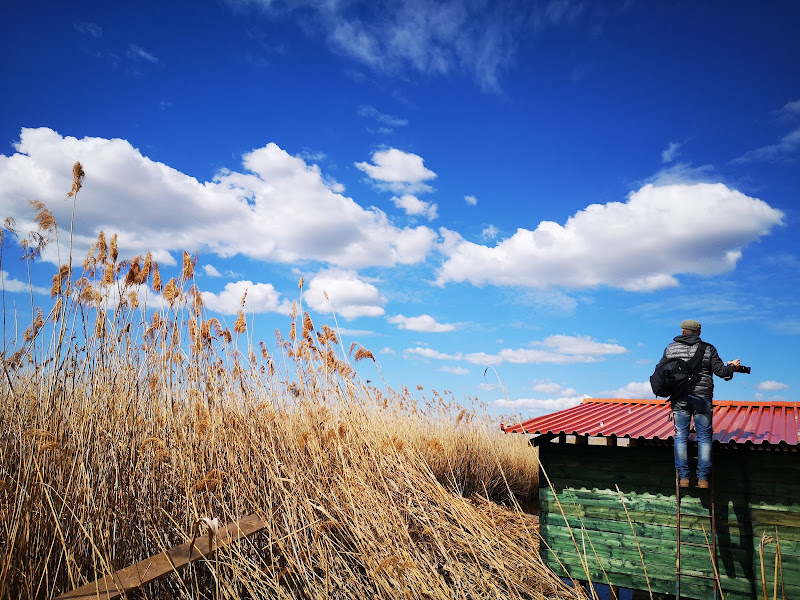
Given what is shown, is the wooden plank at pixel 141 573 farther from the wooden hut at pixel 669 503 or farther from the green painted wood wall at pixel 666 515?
the wooden hut at pixel 669 503

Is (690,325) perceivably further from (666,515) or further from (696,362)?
(666,515)

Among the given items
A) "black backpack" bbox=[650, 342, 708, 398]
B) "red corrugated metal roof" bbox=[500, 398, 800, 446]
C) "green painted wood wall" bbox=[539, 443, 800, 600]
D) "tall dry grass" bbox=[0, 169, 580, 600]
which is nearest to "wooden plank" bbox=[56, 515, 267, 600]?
"tall dry grass" bbox=[0, 169, 580, 600]

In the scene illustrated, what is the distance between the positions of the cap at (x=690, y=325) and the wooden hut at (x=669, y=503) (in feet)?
4.04

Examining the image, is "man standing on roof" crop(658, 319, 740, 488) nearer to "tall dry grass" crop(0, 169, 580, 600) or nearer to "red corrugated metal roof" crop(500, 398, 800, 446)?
"red corrugated metal roof" crop(500, 398, 800, 446)

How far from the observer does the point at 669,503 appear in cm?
647

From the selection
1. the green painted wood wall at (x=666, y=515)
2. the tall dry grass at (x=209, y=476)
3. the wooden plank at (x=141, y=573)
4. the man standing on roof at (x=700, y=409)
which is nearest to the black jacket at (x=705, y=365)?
the man standing on roof at (x=700, y=409)

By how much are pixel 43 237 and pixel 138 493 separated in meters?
2.39

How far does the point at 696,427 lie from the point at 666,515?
144cm

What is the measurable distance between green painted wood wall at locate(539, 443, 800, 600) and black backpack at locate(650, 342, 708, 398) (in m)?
0.82

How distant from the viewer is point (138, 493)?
4453 mm

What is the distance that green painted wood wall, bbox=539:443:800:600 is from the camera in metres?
6.02

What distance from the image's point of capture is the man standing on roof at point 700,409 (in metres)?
5.65

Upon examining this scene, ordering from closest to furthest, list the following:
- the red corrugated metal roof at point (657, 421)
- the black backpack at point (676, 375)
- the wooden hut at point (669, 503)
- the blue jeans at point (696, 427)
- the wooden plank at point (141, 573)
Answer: the wooden plank at point (141, 573) → the blue jeans at point (696, 427) → the black backpack at point (676, 375) → the wooden hut at point (669, 503) → the red corrugated metal roof at point (657, 421)

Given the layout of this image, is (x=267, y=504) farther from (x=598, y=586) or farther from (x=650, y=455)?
(x=598, y=586)
